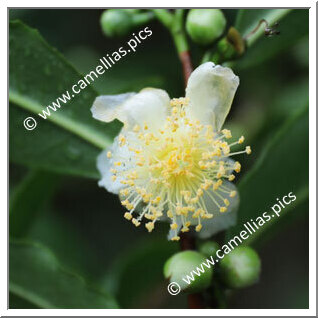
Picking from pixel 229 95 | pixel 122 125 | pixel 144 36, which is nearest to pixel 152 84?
pixel 144 36

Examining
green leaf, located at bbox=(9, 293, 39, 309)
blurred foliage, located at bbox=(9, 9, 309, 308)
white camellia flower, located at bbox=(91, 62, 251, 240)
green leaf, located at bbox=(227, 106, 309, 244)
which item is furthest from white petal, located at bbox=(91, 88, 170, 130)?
green leaf, located at bbox=(9, 293, 39, 309)

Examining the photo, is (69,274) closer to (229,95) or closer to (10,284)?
(10,284)

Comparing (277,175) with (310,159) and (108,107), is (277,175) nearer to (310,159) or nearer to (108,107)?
(310,159)

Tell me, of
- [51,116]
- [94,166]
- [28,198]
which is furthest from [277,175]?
[28,198]

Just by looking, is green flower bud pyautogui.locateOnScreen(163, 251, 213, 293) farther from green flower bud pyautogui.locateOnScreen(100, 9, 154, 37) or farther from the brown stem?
green flower bud pyautogui.locateOnScreen(100, 9, 154, 37)

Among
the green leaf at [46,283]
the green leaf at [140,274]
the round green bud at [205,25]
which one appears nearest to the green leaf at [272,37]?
the round green bud at [205,25]

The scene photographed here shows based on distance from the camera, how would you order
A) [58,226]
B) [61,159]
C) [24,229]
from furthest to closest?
[58,226]
[24,229]
[61,159]
